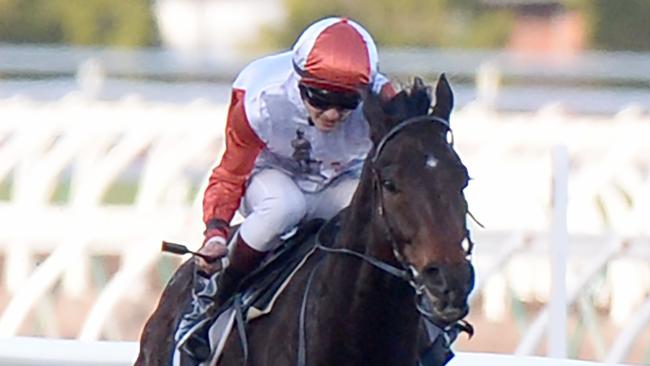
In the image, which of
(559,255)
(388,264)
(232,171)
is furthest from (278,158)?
(559,255)

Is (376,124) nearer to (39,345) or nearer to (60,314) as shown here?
(39,345)

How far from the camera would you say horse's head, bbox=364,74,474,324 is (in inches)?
134

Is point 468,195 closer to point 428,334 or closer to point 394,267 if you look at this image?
point 428,334

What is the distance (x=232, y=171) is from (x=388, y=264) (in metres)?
0.68

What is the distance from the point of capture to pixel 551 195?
19.9 feet

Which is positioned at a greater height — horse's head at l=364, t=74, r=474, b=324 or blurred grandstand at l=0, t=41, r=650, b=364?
horse's head at l=364, t=74, r=474, b=324

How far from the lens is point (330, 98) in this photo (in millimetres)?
3934

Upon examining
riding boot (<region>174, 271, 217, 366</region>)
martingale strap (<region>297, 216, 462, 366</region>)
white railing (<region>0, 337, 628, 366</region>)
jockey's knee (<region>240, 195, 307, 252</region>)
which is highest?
jockey's knee (<region>240, 195, 307, 252</region>)

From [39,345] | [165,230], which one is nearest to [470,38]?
[165,230]

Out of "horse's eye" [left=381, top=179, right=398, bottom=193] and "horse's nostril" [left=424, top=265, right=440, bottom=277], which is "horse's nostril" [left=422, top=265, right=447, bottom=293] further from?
"horse's eye" [left=381, top=179, right=398, bottom=193]

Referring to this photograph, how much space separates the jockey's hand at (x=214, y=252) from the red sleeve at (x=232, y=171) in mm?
20

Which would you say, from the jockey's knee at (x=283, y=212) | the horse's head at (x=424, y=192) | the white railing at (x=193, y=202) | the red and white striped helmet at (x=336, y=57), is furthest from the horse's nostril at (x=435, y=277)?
the white railing at (x=193, y=202)

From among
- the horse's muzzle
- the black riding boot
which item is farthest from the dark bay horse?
the black riding boot

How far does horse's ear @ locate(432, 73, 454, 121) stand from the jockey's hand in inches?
29.7
